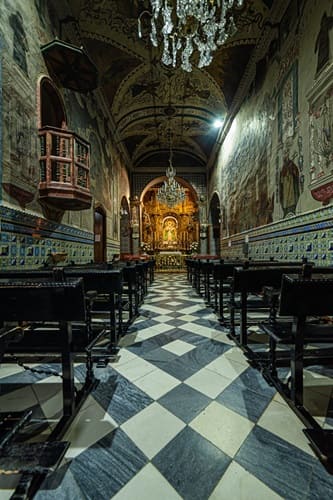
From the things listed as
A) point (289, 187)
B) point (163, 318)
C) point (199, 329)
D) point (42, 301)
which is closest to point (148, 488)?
point (42, 301)

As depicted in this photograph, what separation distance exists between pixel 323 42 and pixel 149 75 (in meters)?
5.47

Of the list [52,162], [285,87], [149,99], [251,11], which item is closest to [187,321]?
[52,162]

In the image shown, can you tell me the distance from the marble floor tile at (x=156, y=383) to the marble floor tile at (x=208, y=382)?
→ 0.45ft

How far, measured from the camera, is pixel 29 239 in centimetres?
339

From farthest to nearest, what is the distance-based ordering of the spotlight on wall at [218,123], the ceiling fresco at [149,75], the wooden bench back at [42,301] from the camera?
the spotlight on wall at [218,123] → the ceiling fresco at [149,75] → the wooden bench back at [42,301]

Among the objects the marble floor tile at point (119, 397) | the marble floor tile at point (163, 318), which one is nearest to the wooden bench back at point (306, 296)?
the marble floor tile at point (119, 397)

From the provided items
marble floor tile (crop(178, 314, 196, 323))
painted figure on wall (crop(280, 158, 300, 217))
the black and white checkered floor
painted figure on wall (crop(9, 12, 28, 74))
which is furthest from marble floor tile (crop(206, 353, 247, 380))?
painted figure on wall (crop(9, 12, 28, 74))

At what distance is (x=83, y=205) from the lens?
446 centimetres

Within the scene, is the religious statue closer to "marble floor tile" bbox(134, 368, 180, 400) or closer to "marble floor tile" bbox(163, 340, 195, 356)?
Result: "marble floor tile" bbox(163, 340, 195, 356)

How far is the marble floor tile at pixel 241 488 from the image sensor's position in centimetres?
89

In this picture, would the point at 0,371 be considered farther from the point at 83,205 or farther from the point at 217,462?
the point at 83,205

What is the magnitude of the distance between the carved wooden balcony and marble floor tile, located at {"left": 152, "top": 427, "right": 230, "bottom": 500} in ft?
12.5

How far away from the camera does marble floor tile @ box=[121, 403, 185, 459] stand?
114 centimetres

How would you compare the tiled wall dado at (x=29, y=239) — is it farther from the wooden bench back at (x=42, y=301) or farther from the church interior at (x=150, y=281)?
the wooden bench back at (x=42, y=301)
